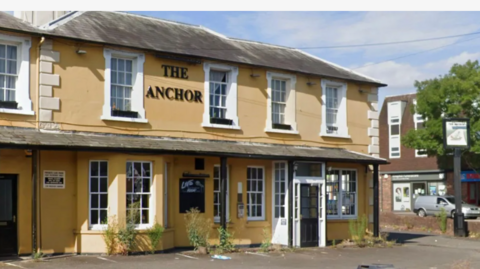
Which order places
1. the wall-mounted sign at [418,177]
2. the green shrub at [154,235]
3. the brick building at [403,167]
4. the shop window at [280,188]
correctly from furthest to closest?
the brick building at [403,167] < the wall-mounted sign at [418,177] < the shop window at [280,188] < the green shrub at [154,235]

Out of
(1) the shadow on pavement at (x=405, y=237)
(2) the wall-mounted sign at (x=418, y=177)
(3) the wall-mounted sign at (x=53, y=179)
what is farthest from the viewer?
(2) the wall-mounted sign at (x=418, y=177)

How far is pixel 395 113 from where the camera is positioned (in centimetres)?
5256

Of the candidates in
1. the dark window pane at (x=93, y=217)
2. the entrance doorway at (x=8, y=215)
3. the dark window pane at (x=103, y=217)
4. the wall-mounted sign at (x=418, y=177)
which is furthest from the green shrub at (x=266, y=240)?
the wall-mounted sign at (x=418, y=177)

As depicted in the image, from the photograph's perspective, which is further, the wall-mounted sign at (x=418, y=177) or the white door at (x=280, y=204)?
the wall-mounted sign at (x=418, y=177)

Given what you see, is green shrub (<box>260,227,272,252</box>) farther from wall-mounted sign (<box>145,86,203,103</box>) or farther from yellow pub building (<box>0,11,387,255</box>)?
wall-mounted sign (<box>145,86,203,103</box>)

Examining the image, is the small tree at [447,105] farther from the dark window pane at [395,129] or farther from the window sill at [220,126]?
the window sill at [220,126]

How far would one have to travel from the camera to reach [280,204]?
22.0 metres

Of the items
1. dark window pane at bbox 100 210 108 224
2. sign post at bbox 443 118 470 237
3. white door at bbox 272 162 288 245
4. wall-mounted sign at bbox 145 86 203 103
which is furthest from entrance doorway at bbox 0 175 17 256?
sign post at bbox 443 118 470 237

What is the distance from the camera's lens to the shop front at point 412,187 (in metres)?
48.6

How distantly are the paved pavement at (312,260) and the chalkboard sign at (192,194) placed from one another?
2051mm

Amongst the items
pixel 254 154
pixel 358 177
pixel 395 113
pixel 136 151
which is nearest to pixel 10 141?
pixel 136 151

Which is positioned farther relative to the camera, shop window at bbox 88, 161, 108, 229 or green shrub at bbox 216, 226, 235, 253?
green shrub at bbox 216, 226, 235, 253

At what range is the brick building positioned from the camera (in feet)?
161

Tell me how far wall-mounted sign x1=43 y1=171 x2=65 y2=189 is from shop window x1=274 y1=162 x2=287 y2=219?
24.8 feet
